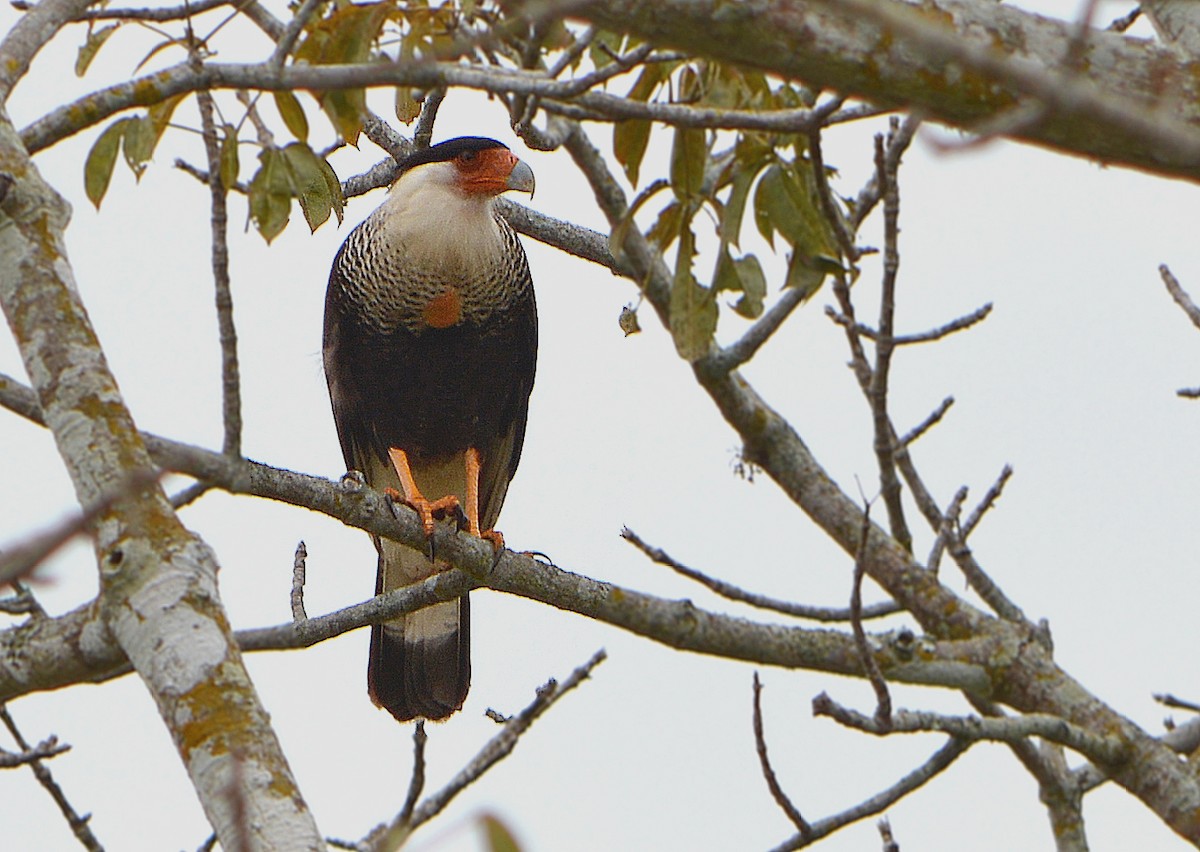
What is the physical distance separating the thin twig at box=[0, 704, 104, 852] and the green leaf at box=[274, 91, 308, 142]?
1.19 m

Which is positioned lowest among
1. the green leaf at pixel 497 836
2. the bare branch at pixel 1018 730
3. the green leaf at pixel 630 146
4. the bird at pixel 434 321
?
the green leaf at pixel 497 836

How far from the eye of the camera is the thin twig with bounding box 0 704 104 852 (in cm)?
296

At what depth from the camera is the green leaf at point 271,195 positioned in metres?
2.91

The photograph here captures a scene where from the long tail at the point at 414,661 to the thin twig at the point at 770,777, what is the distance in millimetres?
2864

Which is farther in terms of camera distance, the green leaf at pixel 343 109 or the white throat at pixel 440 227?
the white throat at pixel 440 227

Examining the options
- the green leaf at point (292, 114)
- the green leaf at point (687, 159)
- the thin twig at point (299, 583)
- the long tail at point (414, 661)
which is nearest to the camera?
the green leaf at point (687, 159)

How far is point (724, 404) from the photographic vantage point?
9.15 ft

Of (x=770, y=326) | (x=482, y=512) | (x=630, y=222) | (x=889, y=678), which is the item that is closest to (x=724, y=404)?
(x=770, y=326)

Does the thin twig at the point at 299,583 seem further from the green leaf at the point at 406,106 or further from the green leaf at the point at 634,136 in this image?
the green leaf at the point at 634,136

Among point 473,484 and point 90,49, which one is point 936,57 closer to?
point 90,49

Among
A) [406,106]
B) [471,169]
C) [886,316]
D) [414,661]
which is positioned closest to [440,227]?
[471,169]

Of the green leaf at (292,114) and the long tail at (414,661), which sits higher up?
the long tail at (414,661)

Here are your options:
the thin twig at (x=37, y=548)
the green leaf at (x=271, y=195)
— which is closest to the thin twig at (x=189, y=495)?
the green leaf at (x=271, y=195)

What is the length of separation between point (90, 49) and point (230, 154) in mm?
682
